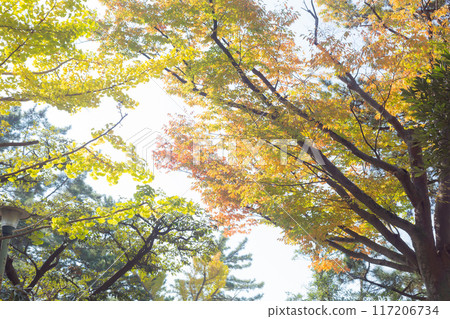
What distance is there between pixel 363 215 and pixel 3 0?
424 centimetres

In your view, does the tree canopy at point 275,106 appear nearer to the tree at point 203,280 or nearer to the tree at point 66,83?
the tree at point 66,83

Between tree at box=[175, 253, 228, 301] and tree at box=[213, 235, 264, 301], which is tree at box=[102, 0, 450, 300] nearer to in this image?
tree at box=[175, 253, 228, 301]

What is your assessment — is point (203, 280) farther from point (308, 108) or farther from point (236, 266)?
point (308, 108)

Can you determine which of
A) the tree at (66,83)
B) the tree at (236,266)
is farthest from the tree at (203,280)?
the tree at (66,83)

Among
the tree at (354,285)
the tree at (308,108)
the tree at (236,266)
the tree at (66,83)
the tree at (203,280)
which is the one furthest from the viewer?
the tree at (236,266)

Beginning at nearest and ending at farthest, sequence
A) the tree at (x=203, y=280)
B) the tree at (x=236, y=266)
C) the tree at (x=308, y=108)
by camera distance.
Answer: the tree at (x=308, y=108), the tree at (x=203, y=280), the tree at (x=236, y=266)

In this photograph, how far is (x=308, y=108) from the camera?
13.9ft

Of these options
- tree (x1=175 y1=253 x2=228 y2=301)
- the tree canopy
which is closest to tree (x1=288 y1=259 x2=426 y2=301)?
tree (x1=175 y1=253 x2=228 y2=301)

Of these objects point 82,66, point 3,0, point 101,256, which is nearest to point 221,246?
point 101,256

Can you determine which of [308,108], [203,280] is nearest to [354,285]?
[203,280]

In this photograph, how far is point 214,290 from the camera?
37.3ft

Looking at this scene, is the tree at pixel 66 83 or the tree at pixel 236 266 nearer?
the tree at pixel 66 83

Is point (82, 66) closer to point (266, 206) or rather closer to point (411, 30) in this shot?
point (266, 206)

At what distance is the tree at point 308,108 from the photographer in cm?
411
